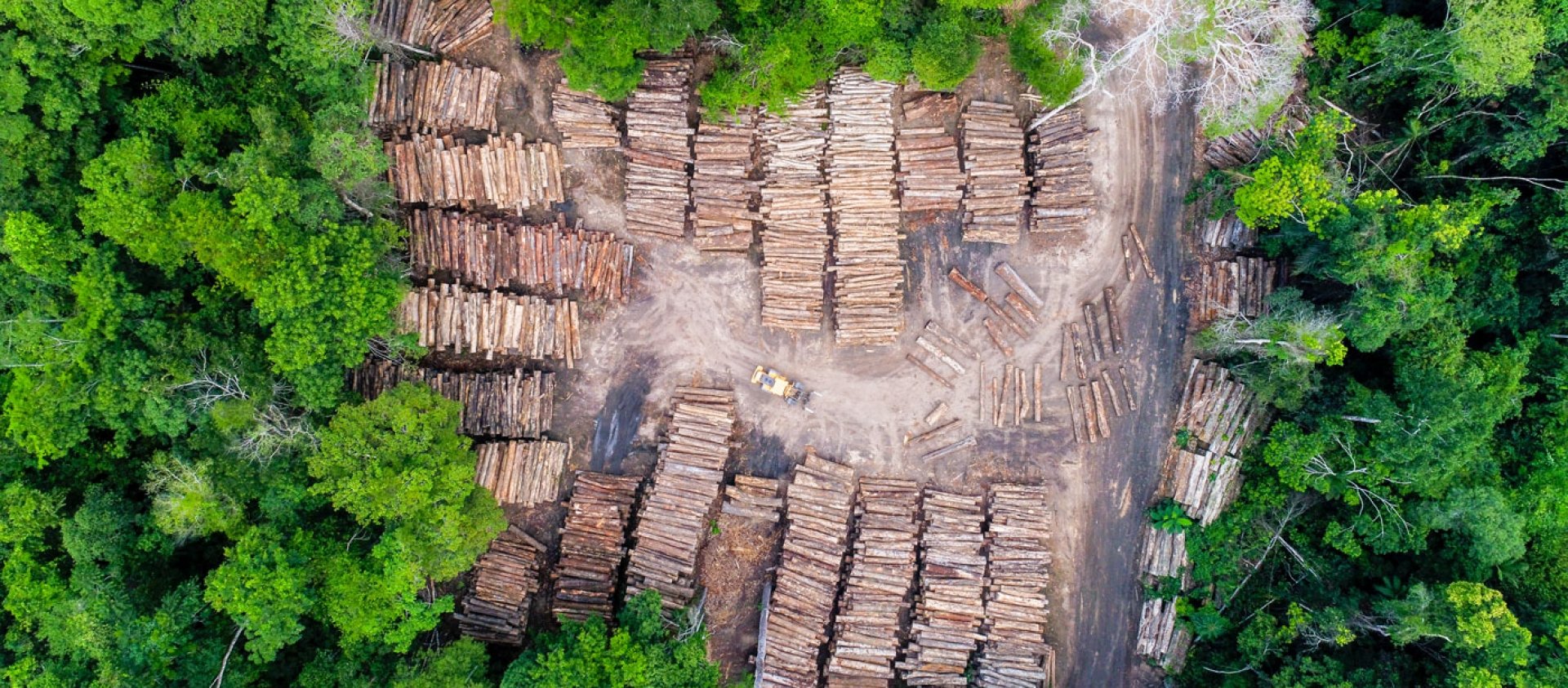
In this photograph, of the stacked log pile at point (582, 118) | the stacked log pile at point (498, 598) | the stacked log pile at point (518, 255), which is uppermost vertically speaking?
the stacked log pile at point (582, 118)

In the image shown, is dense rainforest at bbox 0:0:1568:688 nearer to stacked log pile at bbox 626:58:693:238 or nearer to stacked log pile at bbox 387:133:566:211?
stacked log pile at bbox 626:58:693:238

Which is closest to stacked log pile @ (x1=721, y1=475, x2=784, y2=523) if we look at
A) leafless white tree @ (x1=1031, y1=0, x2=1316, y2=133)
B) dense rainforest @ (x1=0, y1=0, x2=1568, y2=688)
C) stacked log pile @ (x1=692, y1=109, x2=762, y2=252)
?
dense rainforest @ (x1=0, y1=0, x2=1568, y2=688)

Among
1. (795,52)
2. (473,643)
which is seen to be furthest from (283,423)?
(795,52)

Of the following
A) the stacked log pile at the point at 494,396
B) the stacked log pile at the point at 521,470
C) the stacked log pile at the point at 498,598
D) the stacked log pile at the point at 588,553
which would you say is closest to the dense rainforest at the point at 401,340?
the stacked log pile at the point at 498,598

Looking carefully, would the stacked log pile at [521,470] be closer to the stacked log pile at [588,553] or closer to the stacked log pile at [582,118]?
the stacked log pile at [588,553]

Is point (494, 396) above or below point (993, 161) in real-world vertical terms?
below

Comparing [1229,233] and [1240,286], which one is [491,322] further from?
[1240,286]

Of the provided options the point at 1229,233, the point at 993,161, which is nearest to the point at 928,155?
the point at 993,161
